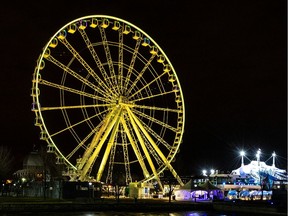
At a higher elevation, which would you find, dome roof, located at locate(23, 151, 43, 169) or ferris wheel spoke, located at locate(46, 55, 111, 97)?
ferris wheel spoke, located at locate(46, 55, 111, 97)

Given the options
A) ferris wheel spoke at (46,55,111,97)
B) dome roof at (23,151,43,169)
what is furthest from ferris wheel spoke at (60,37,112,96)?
dome roof at (23,151,43,169)

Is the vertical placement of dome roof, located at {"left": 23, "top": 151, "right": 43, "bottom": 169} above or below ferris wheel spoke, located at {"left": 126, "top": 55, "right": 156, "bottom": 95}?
below

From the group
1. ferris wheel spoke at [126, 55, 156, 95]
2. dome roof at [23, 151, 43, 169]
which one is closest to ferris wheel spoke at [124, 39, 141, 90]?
ferris wheel spoke at [126, 55, 156, 95]

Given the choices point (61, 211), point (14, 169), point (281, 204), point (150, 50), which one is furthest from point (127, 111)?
point (14, 169)

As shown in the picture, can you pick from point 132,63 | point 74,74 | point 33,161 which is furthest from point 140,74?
point 33,161

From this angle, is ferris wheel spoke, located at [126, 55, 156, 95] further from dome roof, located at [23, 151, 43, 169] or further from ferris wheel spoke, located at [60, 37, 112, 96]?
dome roof, located at [23, 151, 43, 169]

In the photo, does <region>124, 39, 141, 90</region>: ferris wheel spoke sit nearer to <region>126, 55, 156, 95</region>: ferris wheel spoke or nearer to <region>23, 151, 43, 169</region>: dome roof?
<region>126, 55, 156, 95</region>: ferris wheel spoke

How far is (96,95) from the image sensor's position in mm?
51781

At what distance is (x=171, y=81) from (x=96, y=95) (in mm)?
11053

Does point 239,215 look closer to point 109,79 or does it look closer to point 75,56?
point 109,79

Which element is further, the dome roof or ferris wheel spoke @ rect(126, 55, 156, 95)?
the dome roof

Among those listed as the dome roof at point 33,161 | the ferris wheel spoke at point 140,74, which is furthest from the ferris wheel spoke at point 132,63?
the dome roof at point 33,161

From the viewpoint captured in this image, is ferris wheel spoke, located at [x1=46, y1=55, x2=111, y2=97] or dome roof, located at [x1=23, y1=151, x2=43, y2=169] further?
dome roof, located at [x1=23, y1=151, x2=43, y2=169]

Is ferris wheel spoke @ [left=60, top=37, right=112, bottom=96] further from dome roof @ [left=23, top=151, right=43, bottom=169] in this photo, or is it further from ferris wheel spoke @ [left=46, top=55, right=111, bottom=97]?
dome roof @ [left=23, top=151, right=43, bottom=169]
